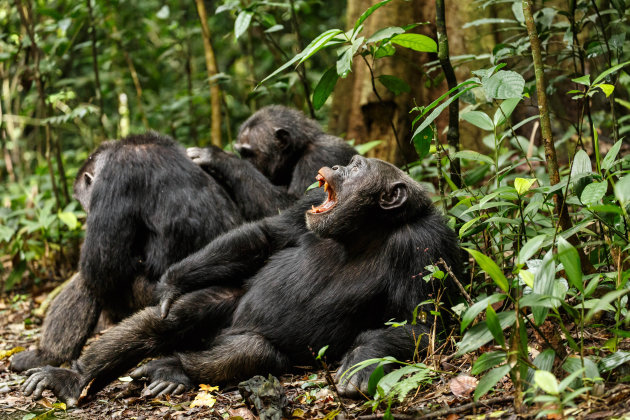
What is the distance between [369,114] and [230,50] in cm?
656

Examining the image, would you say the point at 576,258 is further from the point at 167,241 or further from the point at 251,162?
the point at 251,162

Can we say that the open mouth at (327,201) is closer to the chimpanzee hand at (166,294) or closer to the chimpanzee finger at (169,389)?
the chimpanzee hand at (166,294)

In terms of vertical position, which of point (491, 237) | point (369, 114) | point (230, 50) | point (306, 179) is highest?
point (230, 50)

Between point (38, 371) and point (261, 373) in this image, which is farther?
point (38, 371)

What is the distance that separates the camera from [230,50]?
519 inches

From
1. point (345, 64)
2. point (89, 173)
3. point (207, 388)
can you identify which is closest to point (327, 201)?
point (345, 64)

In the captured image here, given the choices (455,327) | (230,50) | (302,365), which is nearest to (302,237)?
(302,365)

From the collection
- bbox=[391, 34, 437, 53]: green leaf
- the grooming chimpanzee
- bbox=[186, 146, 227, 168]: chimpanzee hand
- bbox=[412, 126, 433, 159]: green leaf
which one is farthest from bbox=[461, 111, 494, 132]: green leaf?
bbox=[186, 146, 227, 168]: chimpanzee hand

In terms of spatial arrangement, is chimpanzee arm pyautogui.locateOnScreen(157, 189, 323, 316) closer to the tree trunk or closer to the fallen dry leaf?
the fallen dry leaf

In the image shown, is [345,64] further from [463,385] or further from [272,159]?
[272,159]

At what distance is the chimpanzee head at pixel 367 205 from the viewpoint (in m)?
4.30

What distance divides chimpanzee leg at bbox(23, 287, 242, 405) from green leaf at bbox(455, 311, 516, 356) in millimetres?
2355

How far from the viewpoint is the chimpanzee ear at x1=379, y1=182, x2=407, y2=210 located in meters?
4.29

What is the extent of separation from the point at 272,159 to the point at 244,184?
62 centimetres
